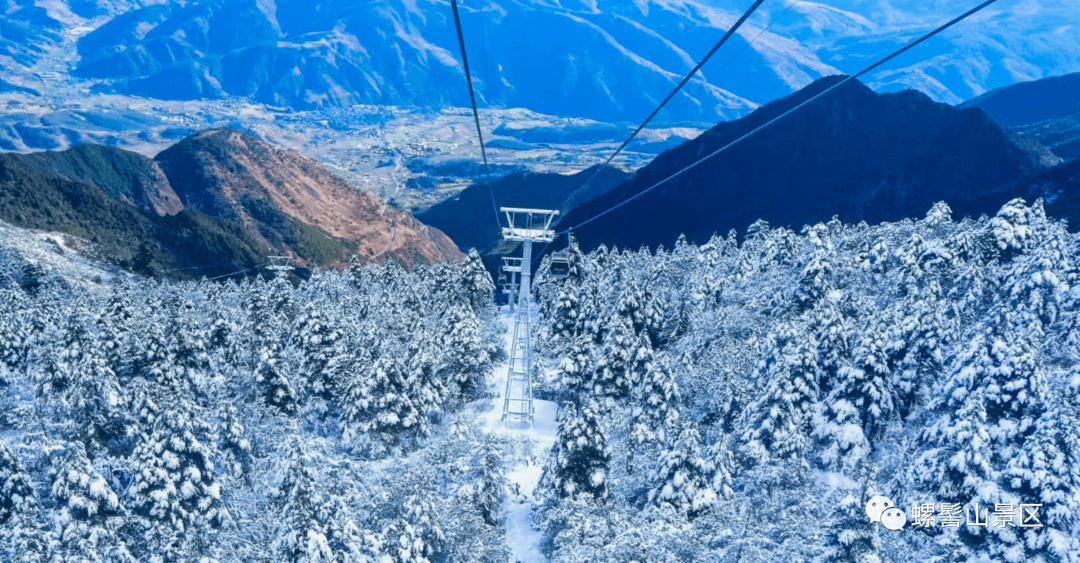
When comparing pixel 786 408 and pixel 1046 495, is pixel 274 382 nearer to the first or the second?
pixel 786 408

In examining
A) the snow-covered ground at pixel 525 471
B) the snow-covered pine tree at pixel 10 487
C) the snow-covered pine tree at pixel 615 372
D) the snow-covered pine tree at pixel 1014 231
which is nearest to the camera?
the snow-covered pine tree at pixel 10 487

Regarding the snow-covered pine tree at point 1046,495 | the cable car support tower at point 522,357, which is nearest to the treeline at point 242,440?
the cable car support tower at point 522,357

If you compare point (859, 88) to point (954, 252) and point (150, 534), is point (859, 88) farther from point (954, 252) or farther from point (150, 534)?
point (150, 534)

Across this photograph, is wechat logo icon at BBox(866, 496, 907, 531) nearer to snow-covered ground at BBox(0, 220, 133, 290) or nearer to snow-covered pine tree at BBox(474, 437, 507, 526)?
snow-covered pine tree at BBox(474, 437, 507, 526)

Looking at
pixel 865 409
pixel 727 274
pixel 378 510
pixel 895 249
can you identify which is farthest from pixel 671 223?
pixel 378 510

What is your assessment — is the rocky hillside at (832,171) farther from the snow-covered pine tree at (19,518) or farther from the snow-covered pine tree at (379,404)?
the snow-covered pine tree at (19,518)

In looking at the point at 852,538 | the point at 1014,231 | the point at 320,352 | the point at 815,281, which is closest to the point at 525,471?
the point at 320,352
